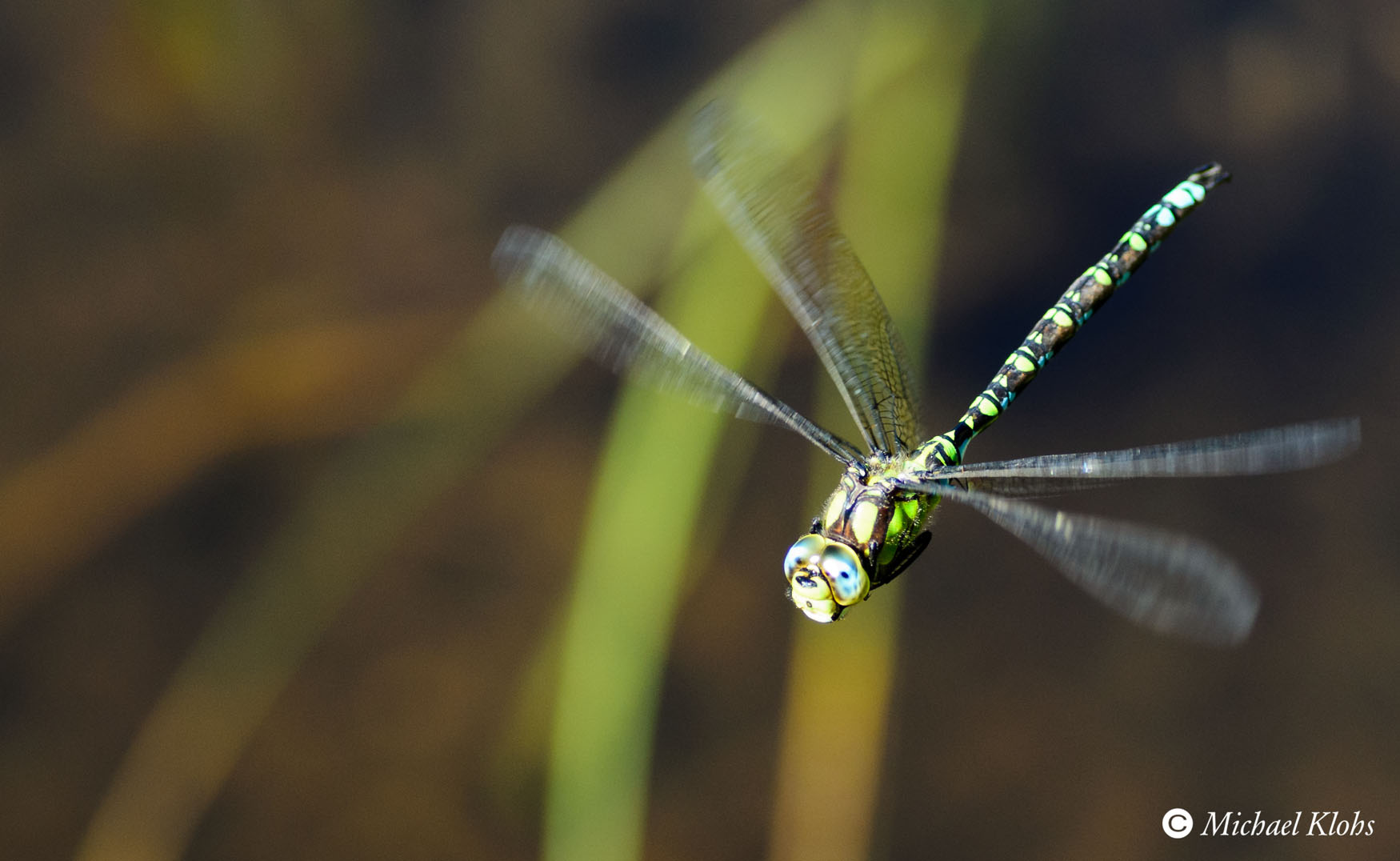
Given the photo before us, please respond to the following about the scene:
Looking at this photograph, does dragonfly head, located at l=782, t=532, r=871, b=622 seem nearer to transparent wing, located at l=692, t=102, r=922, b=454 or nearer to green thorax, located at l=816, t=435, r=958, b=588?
green thorax, located at l=816, t=435, r=958, b=588

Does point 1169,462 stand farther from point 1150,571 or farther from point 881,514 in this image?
point 881,514

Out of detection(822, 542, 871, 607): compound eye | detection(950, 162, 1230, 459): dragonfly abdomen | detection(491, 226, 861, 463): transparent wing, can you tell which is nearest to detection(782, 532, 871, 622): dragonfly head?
detection(822, 542, 871, 607): compound eye

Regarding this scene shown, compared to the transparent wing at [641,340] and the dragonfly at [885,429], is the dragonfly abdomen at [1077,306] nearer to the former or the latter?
the dragonfly at [885,429]

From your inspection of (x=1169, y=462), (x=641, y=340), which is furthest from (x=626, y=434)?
(x=1169, y=462)

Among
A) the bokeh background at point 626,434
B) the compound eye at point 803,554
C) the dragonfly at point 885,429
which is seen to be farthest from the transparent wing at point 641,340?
the bokeh background at point 626,434

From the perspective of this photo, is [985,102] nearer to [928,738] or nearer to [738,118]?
[738,118]

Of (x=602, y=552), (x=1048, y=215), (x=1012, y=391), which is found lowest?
(x=602, y=552)

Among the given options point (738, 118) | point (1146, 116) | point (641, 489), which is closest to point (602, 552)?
point (641, 489)
